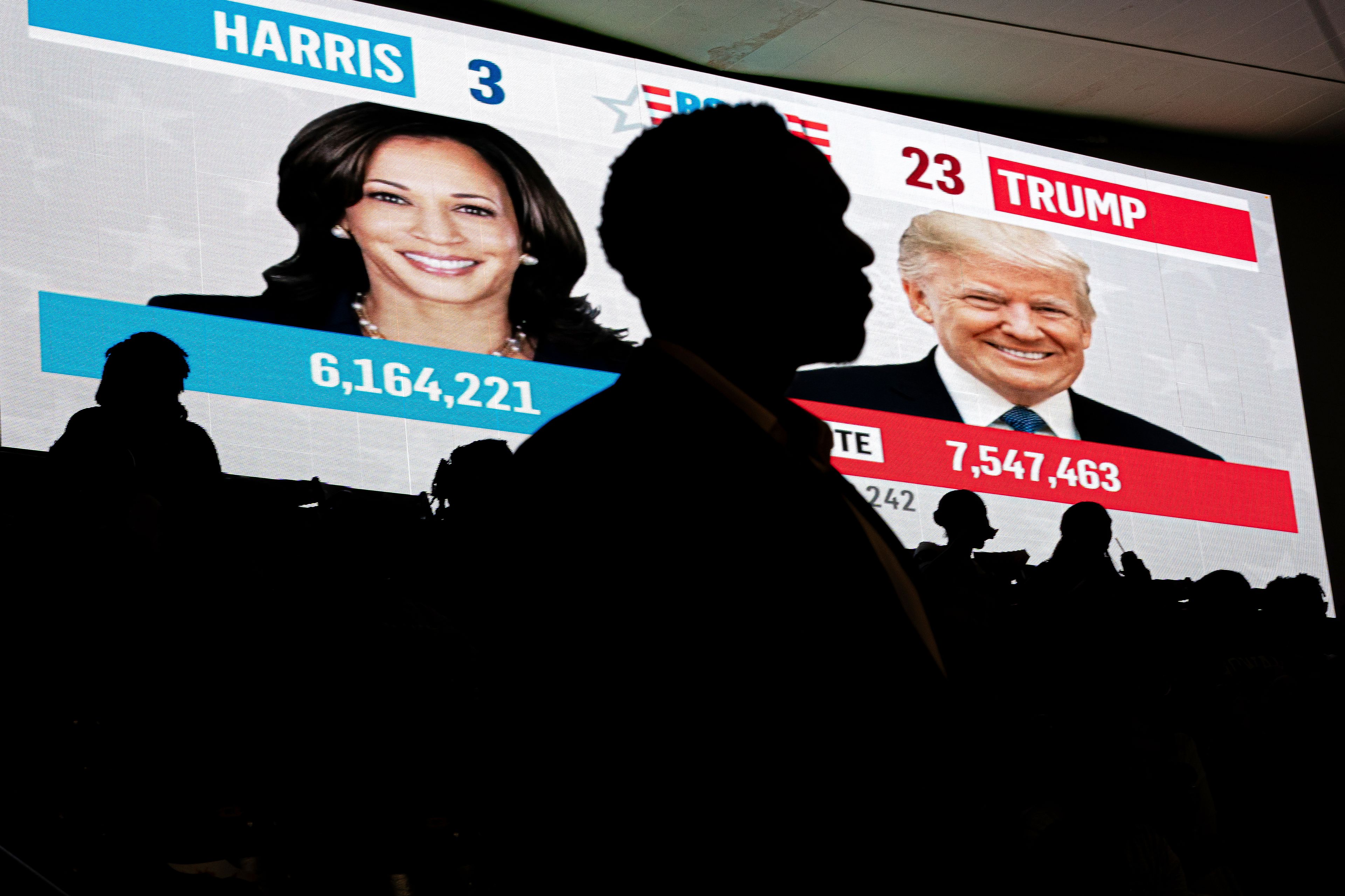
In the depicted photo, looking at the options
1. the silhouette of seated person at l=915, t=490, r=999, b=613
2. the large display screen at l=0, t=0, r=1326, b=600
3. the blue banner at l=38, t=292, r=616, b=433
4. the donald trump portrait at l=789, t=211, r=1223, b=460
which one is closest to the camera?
the silhouette of seated person at l=915, t=490, r=999, b=613

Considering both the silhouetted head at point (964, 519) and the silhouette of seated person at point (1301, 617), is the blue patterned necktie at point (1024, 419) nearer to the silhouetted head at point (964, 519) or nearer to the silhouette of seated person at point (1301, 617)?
the silhouette of seated person at point (1301, 617)

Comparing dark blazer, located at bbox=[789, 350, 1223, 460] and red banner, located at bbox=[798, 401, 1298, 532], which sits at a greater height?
dark blazer, located at bbox=[789, 350, 1223, 460]

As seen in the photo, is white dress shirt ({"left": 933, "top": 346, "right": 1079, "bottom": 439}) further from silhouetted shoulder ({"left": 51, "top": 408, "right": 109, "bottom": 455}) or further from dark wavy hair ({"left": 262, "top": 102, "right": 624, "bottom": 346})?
silhouetted shoulder ({"left": 51, "top": 408, "right": 109, "bottom": 455})

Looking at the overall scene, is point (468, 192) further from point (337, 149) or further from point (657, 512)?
point (657, 512)

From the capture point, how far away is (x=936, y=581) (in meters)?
3.32

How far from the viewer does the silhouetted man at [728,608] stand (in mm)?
782

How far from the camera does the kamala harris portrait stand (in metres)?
4.26

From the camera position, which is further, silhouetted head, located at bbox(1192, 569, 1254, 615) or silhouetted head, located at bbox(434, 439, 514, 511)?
silhouetted head, located at bbox(1192, 569, 1254, 615)

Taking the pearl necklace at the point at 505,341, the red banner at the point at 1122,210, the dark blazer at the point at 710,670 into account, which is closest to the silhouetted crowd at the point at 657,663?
the dark blazer at the point at 710,670

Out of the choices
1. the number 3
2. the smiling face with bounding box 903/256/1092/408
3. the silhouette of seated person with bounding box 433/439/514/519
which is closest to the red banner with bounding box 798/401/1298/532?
the smiling face with bounding box 903/256/1092/408

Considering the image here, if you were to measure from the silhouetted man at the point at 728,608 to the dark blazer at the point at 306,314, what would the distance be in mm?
2844

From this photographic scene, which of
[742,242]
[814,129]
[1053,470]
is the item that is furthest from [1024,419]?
[742,242]

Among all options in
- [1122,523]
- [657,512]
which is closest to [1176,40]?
[1122,523]

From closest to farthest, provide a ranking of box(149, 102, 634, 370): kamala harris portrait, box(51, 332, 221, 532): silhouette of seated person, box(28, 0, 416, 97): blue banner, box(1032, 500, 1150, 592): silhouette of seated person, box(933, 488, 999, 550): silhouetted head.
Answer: box(51, 332, 221, 532): silhouette of seated person → box(1032, 500, 1150, 592): silhouette of seated person → box(933, 488, 999, 550): silhouetted head → box(28, 0, 416, 97): blue banner → box(149, 102, 634, 370): kamala harris portrait
